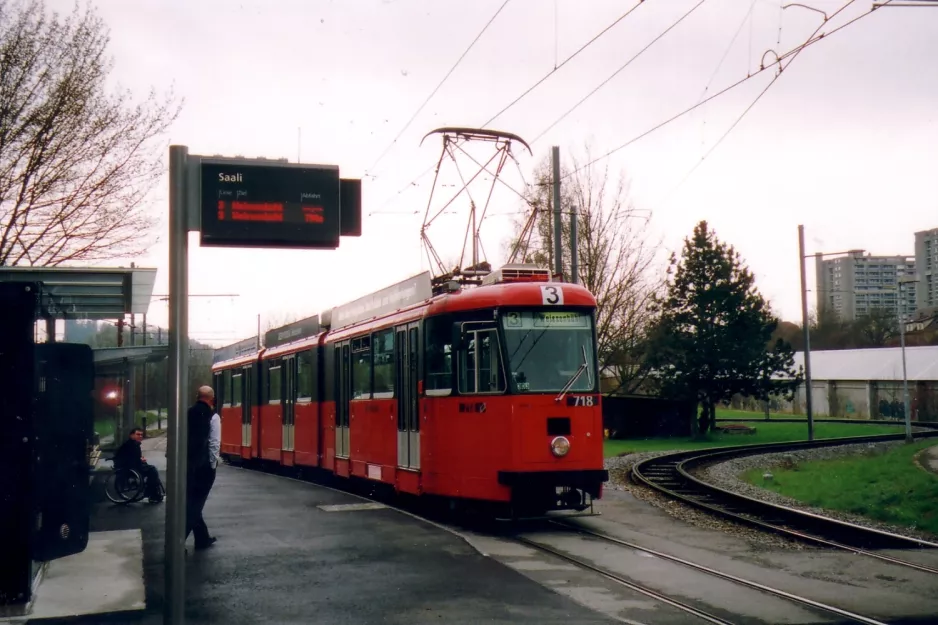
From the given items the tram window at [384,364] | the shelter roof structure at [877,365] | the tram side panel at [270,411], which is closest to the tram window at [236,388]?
the tram side panel at [270,411]

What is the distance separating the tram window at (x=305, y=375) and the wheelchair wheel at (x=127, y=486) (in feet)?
15.6

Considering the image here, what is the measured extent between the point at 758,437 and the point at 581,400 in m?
34.5

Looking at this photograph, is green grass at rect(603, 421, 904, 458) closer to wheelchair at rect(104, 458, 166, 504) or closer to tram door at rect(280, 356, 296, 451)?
tram door at rect(280, 356, 296, 451)

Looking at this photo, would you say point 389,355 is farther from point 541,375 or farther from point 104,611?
point 104,611

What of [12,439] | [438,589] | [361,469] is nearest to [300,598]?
[438,589]

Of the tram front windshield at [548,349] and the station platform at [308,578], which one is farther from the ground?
the tram front windshield at [548,349]

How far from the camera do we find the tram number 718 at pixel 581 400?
515 inches

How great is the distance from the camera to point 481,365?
1323 centimetres

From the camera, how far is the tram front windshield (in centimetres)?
1302

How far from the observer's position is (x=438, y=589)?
9.05 metres

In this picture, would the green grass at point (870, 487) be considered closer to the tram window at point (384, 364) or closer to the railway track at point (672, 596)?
the railway track at point (672, 596)

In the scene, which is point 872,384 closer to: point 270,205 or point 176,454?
point 270,205

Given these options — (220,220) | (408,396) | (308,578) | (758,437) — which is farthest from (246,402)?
(758,437)

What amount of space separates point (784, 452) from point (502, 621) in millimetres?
26570
